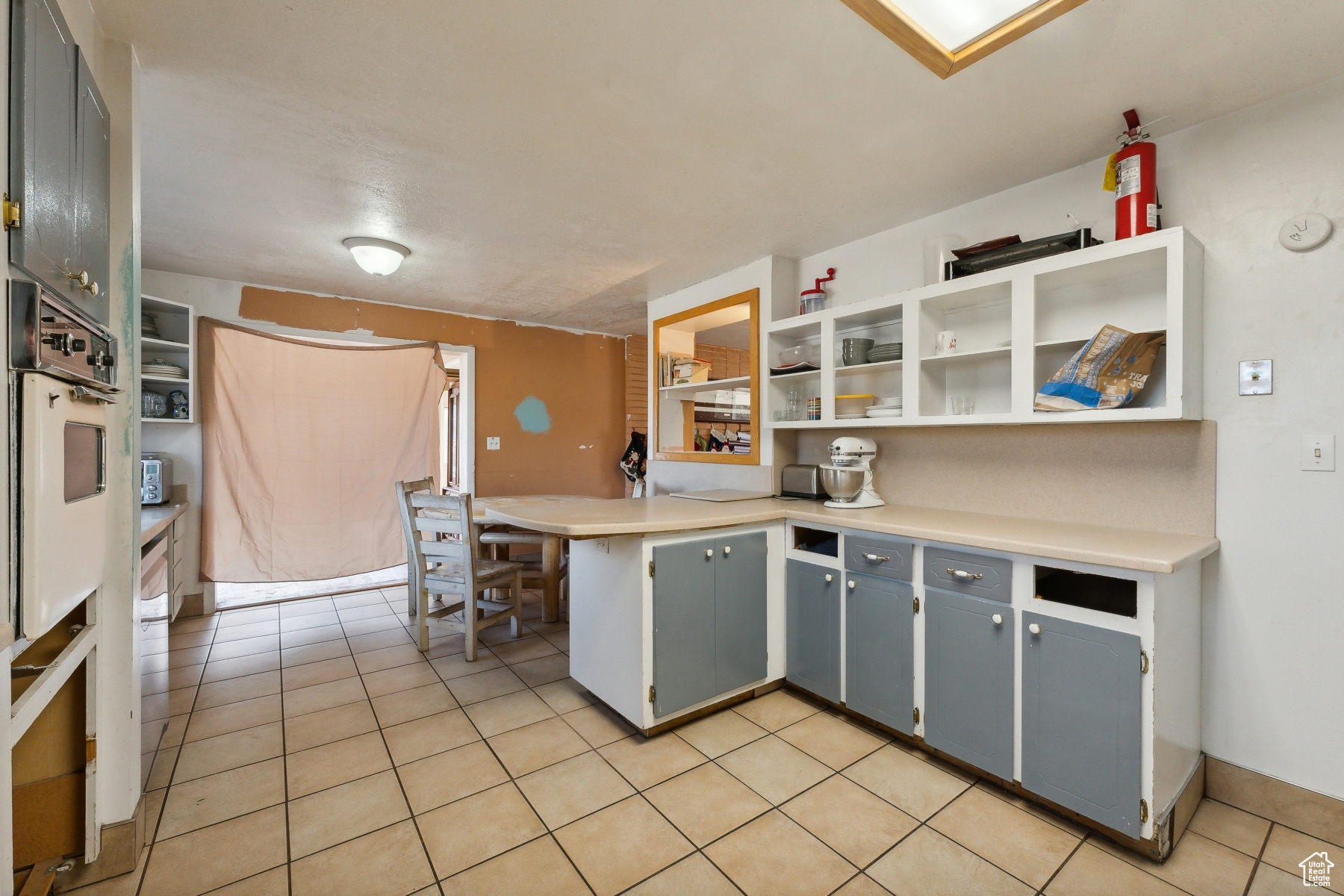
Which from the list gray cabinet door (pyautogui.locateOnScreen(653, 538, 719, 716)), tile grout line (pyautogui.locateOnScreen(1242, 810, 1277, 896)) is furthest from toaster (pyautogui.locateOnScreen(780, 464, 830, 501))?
tile grout line (pyautogui.locateOnScreen(1242, 810, 1277, 896))

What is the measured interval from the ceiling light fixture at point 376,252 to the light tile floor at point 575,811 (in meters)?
2.07

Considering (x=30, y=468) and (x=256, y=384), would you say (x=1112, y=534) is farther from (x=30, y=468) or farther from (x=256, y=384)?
(x=256, y=384)

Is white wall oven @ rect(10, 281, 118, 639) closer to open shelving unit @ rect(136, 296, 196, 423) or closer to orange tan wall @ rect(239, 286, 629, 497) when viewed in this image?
open shelving unit @ rect(136, 296, 196, 423)

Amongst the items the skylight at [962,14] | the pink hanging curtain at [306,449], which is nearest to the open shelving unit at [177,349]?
the pink hanging curtain at [306,449]

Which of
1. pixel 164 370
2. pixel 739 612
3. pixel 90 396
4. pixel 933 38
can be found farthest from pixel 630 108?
pixel 164 370

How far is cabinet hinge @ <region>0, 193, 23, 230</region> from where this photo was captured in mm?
991

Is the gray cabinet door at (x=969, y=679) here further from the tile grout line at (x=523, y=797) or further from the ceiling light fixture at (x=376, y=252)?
the ceiling light fixture at (x=376, y=252)

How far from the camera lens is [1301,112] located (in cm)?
183

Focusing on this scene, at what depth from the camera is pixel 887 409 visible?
2.77 metres

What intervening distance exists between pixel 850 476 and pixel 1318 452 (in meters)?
1.50

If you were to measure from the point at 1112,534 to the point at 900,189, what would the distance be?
1.61 m

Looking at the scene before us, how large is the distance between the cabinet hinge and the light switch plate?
125 inches

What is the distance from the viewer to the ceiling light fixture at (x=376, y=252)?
3.15 m

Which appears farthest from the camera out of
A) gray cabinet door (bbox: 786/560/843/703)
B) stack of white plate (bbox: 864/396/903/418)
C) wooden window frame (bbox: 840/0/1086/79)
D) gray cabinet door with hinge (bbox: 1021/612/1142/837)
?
stack of white plate (bbox: 864/396/903/418)
